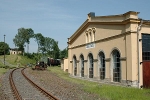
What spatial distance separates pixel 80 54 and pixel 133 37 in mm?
10456

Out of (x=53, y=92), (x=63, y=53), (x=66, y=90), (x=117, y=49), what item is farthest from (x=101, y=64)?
(x=63, y=53)

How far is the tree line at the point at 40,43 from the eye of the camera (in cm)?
10356

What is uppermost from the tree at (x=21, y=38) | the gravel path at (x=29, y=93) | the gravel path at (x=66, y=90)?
the tree at (x=21, y=38)

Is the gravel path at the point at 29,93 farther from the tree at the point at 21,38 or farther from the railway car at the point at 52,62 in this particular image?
the tree at the point at 21,38

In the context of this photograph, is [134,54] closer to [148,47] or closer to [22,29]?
[148,47]

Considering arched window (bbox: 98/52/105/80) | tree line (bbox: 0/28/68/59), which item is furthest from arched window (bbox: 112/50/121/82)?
tree line (bbox: 0/28/68/59)

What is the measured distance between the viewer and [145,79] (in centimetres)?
1628

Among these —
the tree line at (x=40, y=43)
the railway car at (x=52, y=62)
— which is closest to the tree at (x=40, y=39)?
the tree line at (x=40, y=43)

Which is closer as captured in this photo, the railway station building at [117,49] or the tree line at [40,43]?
the railway station building at [117,49]

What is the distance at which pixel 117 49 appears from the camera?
1784 cm

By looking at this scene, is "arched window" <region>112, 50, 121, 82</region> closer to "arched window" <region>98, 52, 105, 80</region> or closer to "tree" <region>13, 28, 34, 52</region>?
"arched window" <region>98, 52, 105, 80</region>

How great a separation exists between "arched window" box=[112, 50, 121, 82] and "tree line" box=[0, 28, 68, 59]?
82.0 m

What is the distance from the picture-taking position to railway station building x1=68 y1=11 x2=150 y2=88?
53.2 feet

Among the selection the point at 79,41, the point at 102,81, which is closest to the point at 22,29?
the point at 79,41
